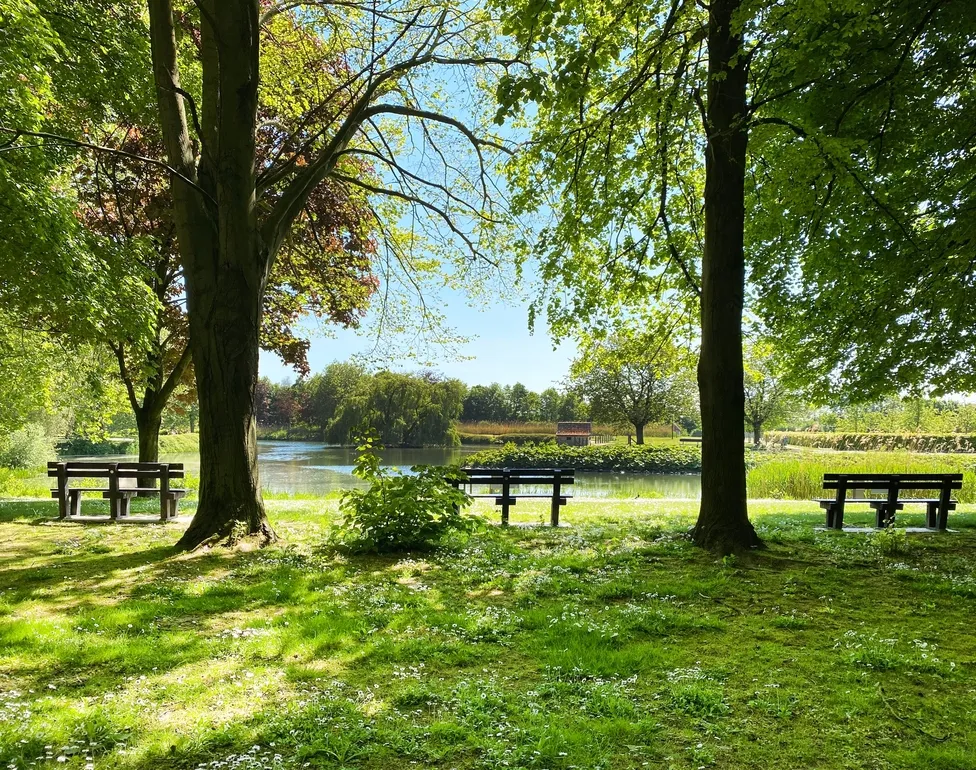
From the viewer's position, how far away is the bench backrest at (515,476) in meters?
10.1

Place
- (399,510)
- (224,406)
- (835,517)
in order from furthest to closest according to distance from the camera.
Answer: (835,517), (399,510), (224,406)

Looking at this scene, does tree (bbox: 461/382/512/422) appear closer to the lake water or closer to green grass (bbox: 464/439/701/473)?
the lake water

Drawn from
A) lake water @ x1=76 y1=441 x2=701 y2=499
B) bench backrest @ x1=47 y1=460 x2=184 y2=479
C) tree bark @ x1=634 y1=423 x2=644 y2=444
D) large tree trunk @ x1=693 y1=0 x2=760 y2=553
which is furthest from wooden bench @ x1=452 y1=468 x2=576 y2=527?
tree bark @ x1=634 y1=423 x2=644 y2=444

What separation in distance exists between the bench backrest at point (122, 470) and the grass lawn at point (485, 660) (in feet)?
7.46

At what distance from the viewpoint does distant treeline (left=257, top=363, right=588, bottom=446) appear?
38.0 m

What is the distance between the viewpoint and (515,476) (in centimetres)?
1042

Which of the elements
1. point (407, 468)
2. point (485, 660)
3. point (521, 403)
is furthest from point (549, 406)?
point (485, 660)

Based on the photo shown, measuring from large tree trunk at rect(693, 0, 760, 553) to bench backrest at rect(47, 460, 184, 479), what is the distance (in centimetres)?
812

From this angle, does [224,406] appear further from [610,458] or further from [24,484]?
[610,458]

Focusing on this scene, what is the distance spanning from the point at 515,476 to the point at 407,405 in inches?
1115

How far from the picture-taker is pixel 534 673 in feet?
12.5

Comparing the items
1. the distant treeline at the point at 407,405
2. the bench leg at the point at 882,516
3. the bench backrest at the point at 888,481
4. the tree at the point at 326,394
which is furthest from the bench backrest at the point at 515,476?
the tree at the point at 326,394

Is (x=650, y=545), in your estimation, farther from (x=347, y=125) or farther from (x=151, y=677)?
(x=347, y=125)

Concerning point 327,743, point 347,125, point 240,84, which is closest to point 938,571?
point 327,743
